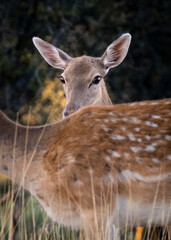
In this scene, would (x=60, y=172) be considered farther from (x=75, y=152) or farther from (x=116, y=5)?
(x=116, y=5)

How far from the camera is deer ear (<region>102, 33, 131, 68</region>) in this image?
640 cm

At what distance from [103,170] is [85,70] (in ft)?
8.77

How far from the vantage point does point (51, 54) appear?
21.3ft

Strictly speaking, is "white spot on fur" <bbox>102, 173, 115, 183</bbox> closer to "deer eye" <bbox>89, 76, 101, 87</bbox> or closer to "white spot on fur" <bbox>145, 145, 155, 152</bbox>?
"white spot on fur" <bbox>145, 145, 155, 152</bbox>

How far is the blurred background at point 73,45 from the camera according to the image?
26.7 ft

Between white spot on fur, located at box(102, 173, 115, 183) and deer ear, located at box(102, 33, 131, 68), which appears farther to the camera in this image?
deer ear, located at box(102, 33, 131, 68)

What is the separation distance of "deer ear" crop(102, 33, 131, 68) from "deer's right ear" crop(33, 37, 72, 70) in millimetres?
458

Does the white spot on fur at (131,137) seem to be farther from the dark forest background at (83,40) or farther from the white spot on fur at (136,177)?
the dark forest background at (83,40)

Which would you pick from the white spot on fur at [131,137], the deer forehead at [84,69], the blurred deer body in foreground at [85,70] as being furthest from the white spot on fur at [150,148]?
the deer forehead at [84,69]

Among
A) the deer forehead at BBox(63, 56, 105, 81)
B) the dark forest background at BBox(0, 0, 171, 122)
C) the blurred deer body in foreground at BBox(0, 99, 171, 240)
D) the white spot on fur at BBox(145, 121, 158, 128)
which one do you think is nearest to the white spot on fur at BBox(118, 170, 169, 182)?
the blurred deer body in foreground at BBox(0, 99, 171, 240)

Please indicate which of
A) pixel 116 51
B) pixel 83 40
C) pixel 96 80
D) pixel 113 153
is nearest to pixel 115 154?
pixel 113 153

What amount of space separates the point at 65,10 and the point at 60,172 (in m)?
5.15

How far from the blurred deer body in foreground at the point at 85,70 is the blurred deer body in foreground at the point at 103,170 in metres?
1.99

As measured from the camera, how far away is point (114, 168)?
150 inches
